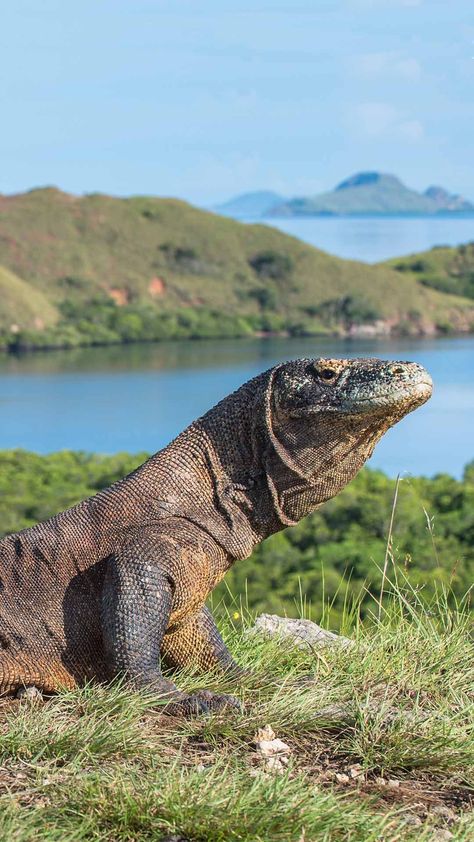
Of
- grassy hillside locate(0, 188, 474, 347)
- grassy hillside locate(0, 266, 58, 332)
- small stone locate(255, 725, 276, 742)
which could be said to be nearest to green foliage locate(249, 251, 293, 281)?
grassy hillside locate(0, 188, 474, 347)

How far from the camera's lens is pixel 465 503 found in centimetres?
4409

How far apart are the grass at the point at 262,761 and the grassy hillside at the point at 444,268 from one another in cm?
16208

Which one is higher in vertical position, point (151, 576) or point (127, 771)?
point (151, 576)

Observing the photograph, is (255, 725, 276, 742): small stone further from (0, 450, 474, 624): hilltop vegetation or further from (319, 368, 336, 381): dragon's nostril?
(0, 450, 474, 624): hilltop vegetation

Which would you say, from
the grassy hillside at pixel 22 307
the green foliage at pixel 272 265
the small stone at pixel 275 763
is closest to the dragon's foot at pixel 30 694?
the small stone at pixel 275 763

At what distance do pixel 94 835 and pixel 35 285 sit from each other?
146973 millimetres

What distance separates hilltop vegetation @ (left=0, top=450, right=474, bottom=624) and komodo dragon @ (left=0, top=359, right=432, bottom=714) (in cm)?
1878

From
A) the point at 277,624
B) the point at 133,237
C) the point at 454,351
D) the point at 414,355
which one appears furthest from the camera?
the point at 133,237

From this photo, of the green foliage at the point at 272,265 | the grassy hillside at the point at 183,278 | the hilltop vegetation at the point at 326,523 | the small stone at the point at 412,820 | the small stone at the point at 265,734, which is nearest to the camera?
the small stone at the point at 412,820

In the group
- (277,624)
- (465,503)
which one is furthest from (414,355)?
(277,624)

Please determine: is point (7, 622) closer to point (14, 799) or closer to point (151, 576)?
point (151, 576)

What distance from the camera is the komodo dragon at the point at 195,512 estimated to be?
212 inches

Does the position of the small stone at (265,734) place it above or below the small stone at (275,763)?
above

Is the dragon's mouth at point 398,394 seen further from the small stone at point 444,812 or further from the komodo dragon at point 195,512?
the small stone at point 444,812
